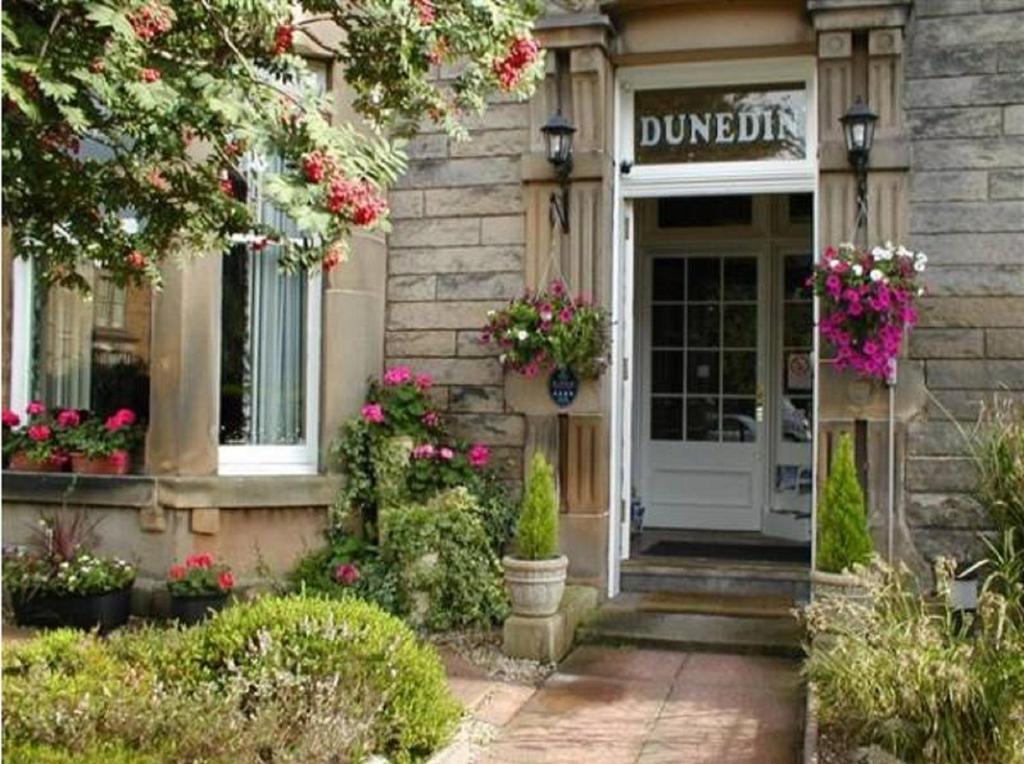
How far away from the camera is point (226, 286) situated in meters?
6.79

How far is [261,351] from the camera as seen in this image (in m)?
6.89

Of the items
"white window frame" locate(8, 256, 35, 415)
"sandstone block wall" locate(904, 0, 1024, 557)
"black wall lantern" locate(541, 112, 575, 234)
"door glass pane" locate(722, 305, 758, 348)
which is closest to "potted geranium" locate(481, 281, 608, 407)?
"black wall lantern" locate(541, 112, 575, 234)

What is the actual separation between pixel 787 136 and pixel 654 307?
217 cm

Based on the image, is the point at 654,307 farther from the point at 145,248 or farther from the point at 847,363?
the point at 145,248

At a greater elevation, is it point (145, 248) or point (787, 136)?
point (787, 136)

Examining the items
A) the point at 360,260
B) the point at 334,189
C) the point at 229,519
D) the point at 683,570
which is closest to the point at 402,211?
the point at 360,260

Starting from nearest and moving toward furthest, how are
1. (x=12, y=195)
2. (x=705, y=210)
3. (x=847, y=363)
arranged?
(x=12, y=195) < (x=847, y=363) < (x=705, y=210)

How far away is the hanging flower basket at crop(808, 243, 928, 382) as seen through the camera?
5.77 metres

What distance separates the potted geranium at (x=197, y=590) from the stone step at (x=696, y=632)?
6.70ft

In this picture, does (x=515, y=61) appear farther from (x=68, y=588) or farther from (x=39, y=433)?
(x=39, y=433)

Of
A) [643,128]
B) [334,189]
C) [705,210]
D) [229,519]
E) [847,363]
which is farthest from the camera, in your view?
[705,210]

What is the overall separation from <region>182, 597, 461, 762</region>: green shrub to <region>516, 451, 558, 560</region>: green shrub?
1671 millimetres

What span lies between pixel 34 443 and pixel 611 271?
12.1ft

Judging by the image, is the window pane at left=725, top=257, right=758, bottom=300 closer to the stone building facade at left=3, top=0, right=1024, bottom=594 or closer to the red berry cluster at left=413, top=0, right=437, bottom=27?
the stone building facade at left=3, top=0, right=1024, bottom=594
